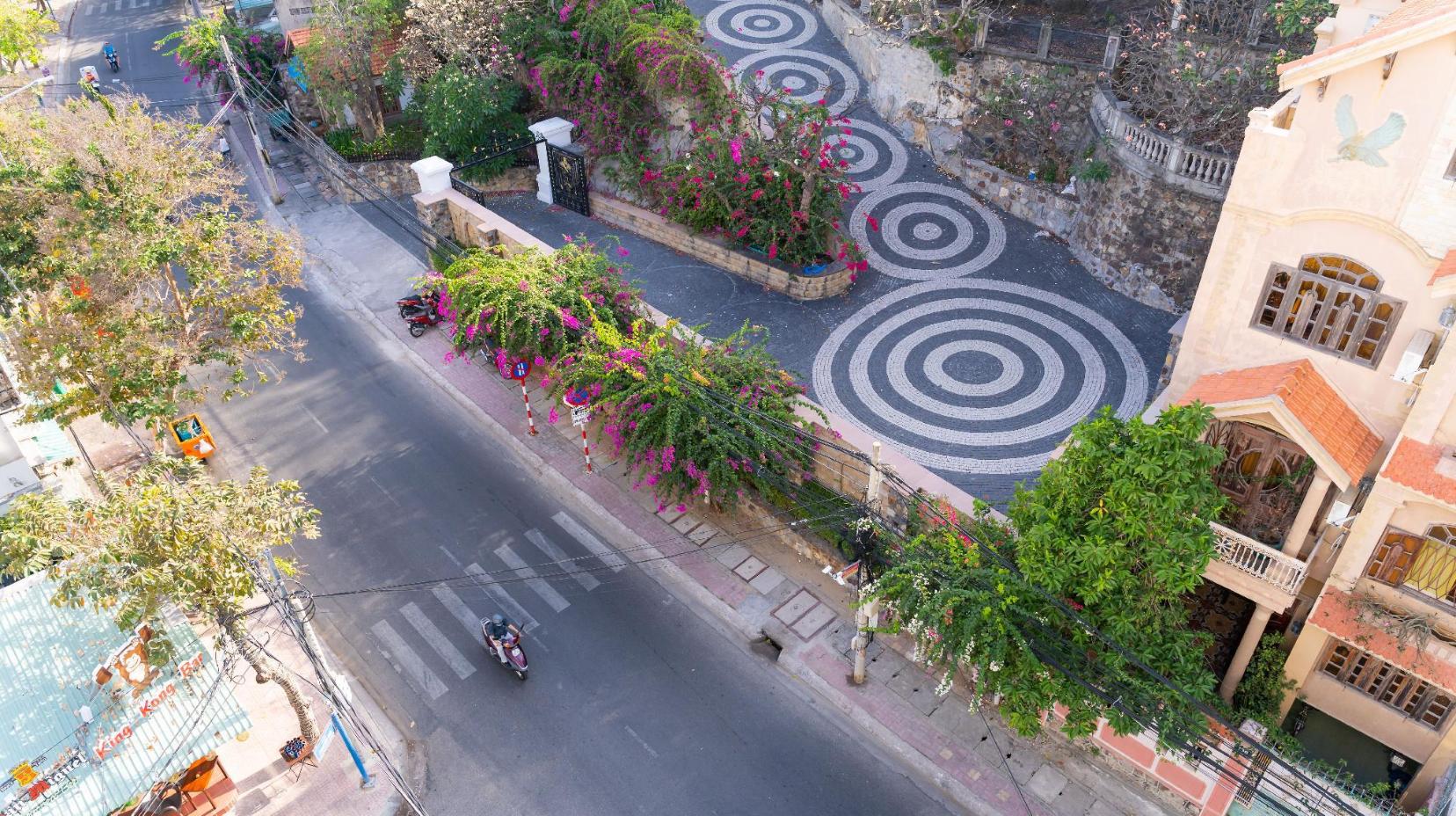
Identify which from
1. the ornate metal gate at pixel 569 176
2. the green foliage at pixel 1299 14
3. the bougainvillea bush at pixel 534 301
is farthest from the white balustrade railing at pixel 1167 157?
the ornate metal gate at pixel 569 176

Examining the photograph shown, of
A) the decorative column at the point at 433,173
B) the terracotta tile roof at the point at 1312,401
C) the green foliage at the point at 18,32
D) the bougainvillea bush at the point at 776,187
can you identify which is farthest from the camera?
the green foliage at the point at 18,32

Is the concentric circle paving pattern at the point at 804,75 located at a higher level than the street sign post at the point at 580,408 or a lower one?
higher

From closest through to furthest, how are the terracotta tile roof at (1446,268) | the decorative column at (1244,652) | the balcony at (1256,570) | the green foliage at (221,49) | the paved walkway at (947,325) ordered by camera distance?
the terracotta tile roof at (1446,268)
the balcony at (1256,570)
the decorative column at (1244,652)
the paved walkway at (947,325)
the green foliage at (221,49)

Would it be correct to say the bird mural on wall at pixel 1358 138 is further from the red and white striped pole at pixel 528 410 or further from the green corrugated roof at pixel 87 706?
the green corrugated roof at pixel 87 706

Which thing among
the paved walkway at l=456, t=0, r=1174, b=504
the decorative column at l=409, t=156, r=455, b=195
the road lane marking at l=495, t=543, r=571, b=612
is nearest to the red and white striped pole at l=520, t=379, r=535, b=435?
the road lane marking at l=495, t=543, r=571, b=612

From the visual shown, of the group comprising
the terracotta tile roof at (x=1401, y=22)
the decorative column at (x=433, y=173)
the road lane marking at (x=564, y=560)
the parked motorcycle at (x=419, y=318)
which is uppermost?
the terracotta tile roof at (x=1401, y=22)

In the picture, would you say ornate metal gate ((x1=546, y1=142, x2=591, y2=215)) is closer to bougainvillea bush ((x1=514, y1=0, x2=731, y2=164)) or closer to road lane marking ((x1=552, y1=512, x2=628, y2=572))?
bougainvillea bush ((x1=514, y1=0, x2=731, y2=164))

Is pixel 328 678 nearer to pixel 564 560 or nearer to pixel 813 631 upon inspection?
pixel 564 560

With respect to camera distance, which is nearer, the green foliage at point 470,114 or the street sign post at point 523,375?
the street sign post at point 523,375
